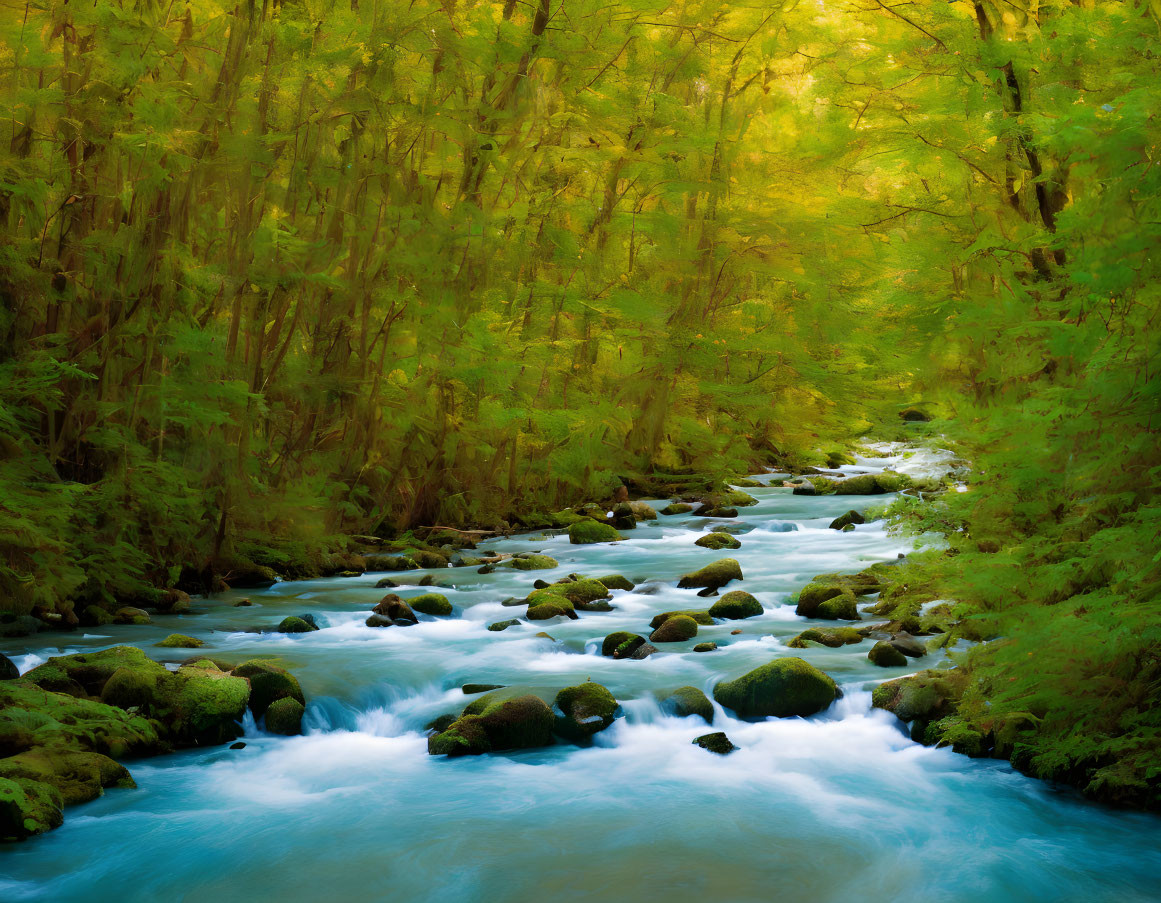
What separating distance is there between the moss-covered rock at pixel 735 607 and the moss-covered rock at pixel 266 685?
416cm

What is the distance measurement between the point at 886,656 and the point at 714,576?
11.3ft

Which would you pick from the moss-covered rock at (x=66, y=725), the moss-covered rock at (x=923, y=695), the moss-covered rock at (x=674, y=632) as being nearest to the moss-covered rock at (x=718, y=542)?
the moss-covered rock at (x=674, y=632)

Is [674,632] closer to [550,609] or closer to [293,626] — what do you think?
[550,609]

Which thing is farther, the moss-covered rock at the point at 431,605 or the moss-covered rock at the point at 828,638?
the moss-covered rock at the point at 431,605

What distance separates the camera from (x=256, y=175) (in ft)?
31.9

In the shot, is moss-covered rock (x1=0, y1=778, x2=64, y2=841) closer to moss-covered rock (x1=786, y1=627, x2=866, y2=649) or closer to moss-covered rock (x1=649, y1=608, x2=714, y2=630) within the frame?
moss-covered rock (x1=649, y1=608, x2=714, y2=630)

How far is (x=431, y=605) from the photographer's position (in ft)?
30.8

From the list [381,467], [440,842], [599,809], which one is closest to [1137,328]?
[599,809]

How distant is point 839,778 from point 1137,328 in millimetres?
3146

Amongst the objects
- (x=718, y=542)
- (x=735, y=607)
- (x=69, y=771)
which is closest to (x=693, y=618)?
Answer: (x=735, y=607)

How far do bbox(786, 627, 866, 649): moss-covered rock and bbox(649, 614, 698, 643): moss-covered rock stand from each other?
0.89m

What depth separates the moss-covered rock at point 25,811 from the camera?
182 inches

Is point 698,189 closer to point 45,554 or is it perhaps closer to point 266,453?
point 266,453

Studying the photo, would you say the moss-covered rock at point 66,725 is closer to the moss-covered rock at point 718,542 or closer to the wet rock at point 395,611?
the wet rock at point 395,611
